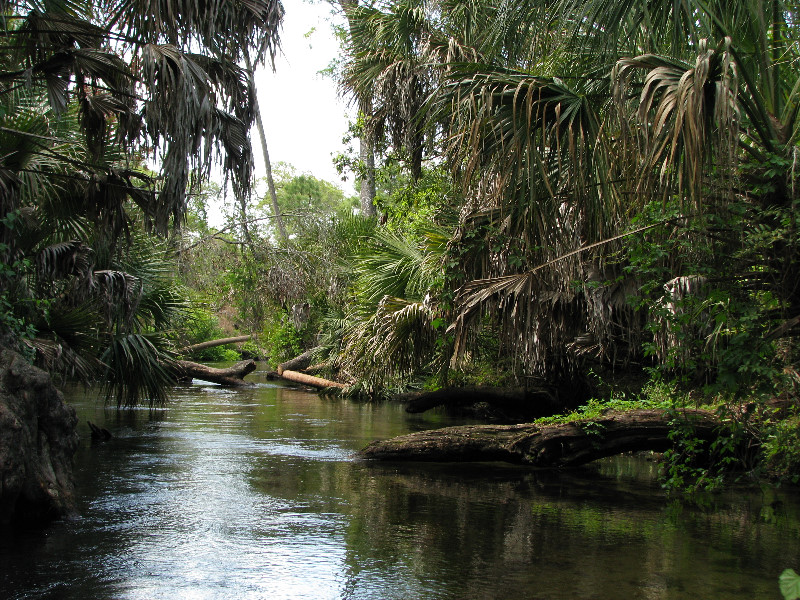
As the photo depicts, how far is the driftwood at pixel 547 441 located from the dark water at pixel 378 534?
20cm

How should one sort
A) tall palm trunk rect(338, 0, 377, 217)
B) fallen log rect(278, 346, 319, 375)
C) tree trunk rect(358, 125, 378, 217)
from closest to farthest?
tall palm trunk rect(338, 0, 377, 217)
tree trunk rect(358, 125, 378, 217)
fallen log rect(278, 346, 319, 375)

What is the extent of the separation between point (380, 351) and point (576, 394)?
12.3 feet

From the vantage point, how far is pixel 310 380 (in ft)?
64.6

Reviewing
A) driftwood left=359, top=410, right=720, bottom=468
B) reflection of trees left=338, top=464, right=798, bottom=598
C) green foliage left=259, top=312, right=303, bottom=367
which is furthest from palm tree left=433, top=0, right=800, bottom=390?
green foliage left=259, top=312, right=303, bottom=367

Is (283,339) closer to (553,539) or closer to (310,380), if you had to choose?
(310,380)

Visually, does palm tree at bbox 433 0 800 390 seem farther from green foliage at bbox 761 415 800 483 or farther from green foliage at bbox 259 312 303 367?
green foliage at bbox 259 312 303 367

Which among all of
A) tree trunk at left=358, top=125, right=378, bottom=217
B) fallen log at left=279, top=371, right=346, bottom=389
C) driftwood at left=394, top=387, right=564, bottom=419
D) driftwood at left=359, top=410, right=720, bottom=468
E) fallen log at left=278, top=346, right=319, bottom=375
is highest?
tree trunk at left=358, top=125, right=378, bottom=217

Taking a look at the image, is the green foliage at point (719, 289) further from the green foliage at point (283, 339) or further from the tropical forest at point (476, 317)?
the green foliage at point (283, 339)

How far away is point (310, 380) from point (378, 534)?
46.3 ft

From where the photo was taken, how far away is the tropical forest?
14.9 feet

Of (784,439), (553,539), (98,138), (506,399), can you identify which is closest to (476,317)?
(553,539)

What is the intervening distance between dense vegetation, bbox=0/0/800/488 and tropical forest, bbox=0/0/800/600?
0.11ft

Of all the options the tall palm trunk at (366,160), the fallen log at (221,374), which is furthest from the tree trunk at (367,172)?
the fallen log at (221,374)

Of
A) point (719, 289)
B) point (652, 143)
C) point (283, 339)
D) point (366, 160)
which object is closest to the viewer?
point (652, 143)
